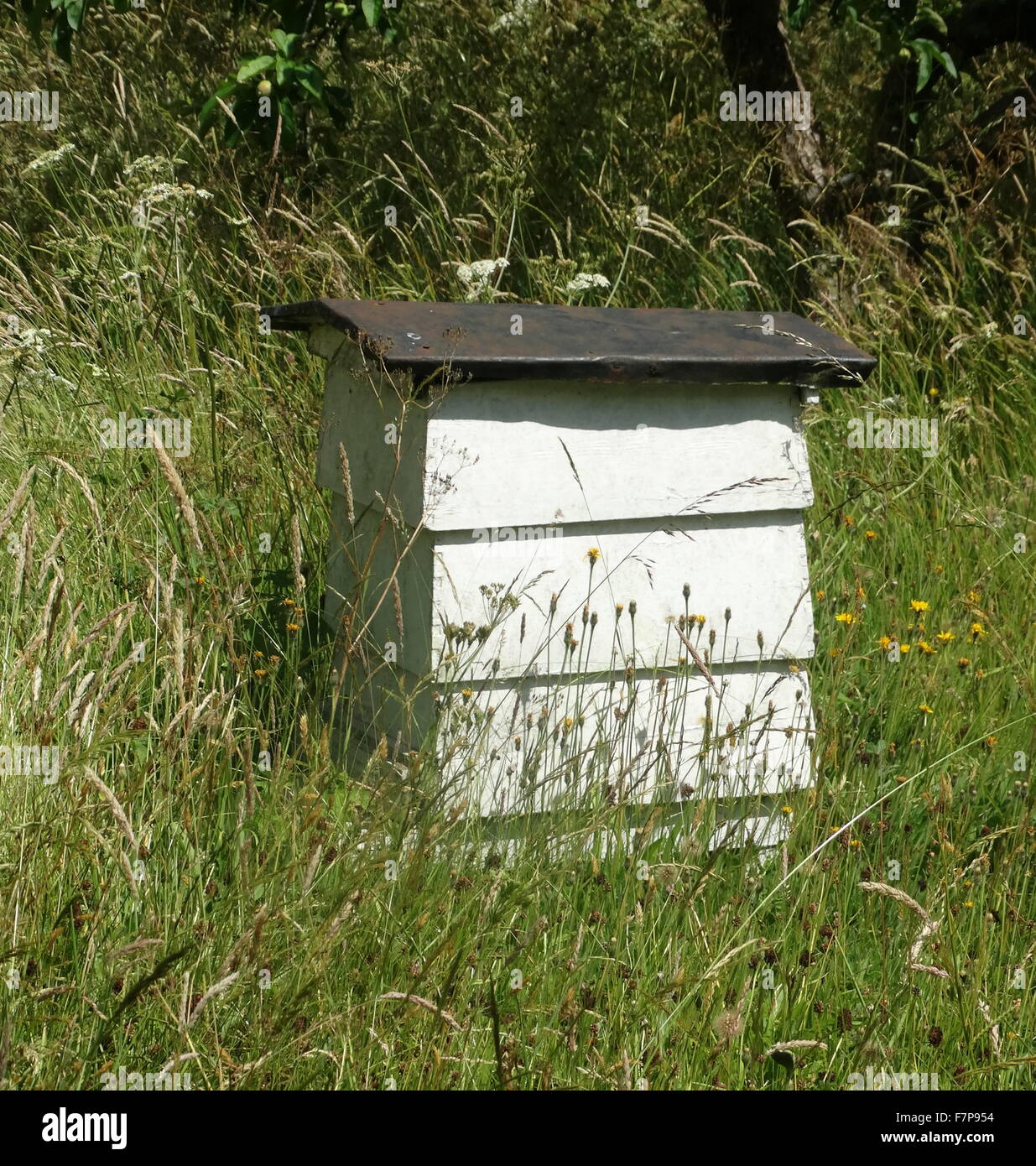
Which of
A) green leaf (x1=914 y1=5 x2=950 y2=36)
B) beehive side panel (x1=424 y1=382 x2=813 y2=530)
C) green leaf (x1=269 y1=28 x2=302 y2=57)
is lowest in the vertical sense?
beehive side panel (x1=424 y1=382 x2=813 y2=530)

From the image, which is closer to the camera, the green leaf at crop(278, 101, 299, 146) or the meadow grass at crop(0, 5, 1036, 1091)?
the meadow grass at crop(0, 5, 1036, 1091)

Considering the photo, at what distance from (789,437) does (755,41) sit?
3546mm

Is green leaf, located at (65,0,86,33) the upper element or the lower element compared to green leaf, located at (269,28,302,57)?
lower

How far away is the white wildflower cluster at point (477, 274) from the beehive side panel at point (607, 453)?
1.35m

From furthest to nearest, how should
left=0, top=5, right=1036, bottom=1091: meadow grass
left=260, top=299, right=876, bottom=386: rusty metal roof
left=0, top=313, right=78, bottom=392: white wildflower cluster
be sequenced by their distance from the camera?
left=0, top=313, right=78, bottom=392: white wildflower cluster → left=260, top=299, right=876, bottom=386: rusty metal roof → left=0, top=5, right=1036, bottom=1091: meadow grass

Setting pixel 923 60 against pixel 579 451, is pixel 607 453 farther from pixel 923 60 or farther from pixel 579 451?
pixel 923 60

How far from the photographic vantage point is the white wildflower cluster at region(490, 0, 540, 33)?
5578mm

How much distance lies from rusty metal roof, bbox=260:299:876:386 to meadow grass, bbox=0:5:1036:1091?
1.86ft

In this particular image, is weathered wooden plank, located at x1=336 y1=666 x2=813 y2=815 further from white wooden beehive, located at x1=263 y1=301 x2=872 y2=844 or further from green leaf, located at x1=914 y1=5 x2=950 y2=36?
green leaf, located at x1=914 y1=5 x2=950 y2=36

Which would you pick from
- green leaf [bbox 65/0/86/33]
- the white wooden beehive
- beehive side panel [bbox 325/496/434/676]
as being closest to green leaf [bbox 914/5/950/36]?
the white wooden beehive

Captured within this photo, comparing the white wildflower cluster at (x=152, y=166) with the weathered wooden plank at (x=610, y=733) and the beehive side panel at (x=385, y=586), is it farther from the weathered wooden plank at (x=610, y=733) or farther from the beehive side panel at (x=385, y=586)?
the weathered wooden plank at (x=610, y=733)

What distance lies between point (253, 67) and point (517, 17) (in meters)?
1.92

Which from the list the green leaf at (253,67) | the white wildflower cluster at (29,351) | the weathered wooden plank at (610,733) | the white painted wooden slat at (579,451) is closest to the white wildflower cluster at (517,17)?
the green leaf at (253,67)

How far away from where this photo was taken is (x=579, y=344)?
259 centimetres
